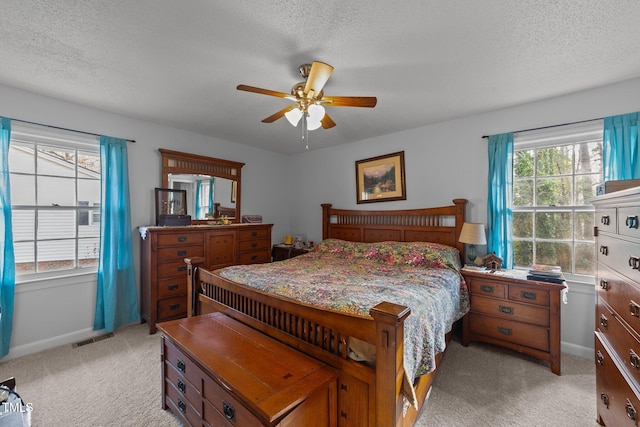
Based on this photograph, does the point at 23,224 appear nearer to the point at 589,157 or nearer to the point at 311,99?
the point at 311,99

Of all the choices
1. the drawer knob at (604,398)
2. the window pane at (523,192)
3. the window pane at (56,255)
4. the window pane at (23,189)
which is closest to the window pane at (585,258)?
the window pane at (523,192)

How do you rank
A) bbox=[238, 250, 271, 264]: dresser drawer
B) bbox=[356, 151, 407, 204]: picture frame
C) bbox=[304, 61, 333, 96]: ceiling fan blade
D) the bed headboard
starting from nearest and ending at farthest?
bbox=[304, 61, 333, 96]: ceiling fan blade → the bed headboard → bbox=[356, 151, 407, 204]: picture frame → bbox=[238, 250, 271, 264]: dresser drawer

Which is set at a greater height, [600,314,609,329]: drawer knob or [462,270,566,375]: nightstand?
[600,314,609,329]: drawer knob

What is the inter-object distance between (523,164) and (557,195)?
0.49 m

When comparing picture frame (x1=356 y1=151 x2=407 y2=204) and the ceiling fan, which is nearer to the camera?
the ceiling fan

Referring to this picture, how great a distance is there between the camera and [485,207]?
327 centimetres

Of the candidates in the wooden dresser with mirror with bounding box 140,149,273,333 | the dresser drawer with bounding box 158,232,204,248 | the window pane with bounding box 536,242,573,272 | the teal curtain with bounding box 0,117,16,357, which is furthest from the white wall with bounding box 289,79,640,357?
the teal curtain with bounding box 0,117,16,357

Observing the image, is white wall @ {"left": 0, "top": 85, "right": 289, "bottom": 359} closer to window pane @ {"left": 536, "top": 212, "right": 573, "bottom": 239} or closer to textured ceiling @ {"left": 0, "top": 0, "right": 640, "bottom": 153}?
textured ceiling @ {"left": 0, "top": 0, "right": 640, "bottom": 153}

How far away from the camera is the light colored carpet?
6.15 ft

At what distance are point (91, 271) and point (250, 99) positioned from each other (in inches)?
113

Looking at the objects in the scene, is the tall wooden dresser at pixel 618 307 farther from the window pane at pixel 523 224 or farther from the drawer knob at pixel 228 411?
the drawer knob at pixel 228 411

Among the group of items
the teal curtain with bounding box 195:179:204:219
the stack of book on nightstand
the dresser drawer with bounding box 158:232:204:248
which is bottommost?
the stack of book on nightstand

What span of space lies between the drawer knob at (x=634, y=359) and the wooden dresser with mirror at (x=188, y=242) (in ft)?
12.8

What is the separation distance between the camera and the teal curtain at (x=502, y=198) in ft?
10.0
